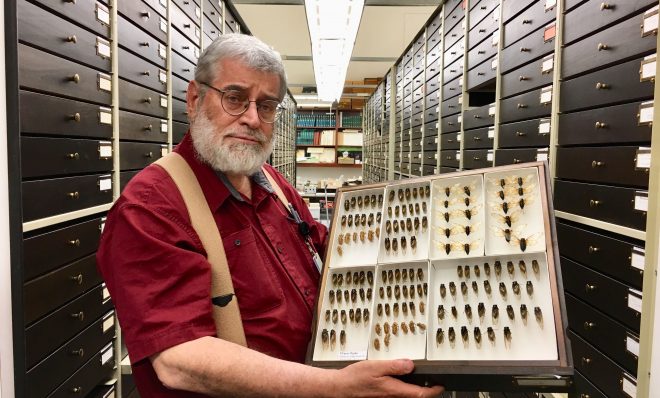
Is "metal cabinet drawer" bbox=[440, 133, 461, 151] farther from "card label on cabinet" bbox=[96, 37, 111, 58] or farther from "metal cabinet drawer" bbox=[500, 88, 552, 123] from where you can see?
"card label on cabinet" bbox=[96, 37, 111, 58]

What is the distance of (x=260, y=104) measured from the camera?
1218 mm

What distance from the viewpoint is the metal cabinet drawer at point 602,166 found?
4.71 ft

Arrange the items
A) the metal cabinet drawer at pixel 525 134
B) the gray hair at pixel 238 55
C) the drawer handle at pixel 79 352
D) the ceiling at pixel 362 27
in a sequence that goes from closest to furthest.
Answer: the gray hair at pixel 238 55, the drawer handle at pixel 79 352, the metal cabinet drawer at pixel 525 134, the ceiling at pixel 362 27

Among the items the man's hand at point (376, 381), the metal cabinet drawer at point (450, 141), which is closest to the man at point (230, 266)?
the man's hand at point (376, 381)

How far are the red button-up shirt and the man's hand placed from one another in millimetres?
241


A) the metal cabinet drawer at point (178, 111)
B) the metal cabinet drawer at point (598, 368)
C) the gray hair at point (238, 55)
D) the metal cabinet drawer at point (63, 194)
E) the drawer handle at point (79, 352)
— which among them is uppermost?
the metal cabinet drawer at point (178, 111)

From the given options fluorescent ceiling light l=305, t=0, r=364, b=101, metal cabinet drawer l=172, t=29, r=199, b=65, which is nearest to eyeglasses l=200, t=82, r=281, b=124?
metal cabinet drawer l=172, t=29, r=199, b=65

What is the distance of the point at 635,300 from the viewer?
1.42 meters

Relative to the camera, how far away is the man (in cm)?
92

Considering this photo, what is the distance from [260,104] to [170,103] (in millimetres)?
1744

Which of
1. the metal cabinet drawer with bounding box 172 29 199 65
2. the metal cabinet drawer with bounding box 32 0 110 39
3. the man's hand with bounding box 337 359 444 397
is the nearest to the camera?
the man's hand with bounding box 337 359 444 397

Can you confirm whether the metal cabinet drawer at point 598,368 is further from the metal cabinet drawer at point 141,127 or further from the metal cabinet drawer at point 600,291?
the metal cabinet drawer at point 141,127

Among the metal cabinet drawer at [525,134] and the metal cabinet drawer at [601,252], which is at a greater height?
the metal cabinet drawer at [525,134]

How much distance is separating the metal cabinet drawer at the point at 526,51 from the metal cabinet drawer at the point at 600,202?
583mm
